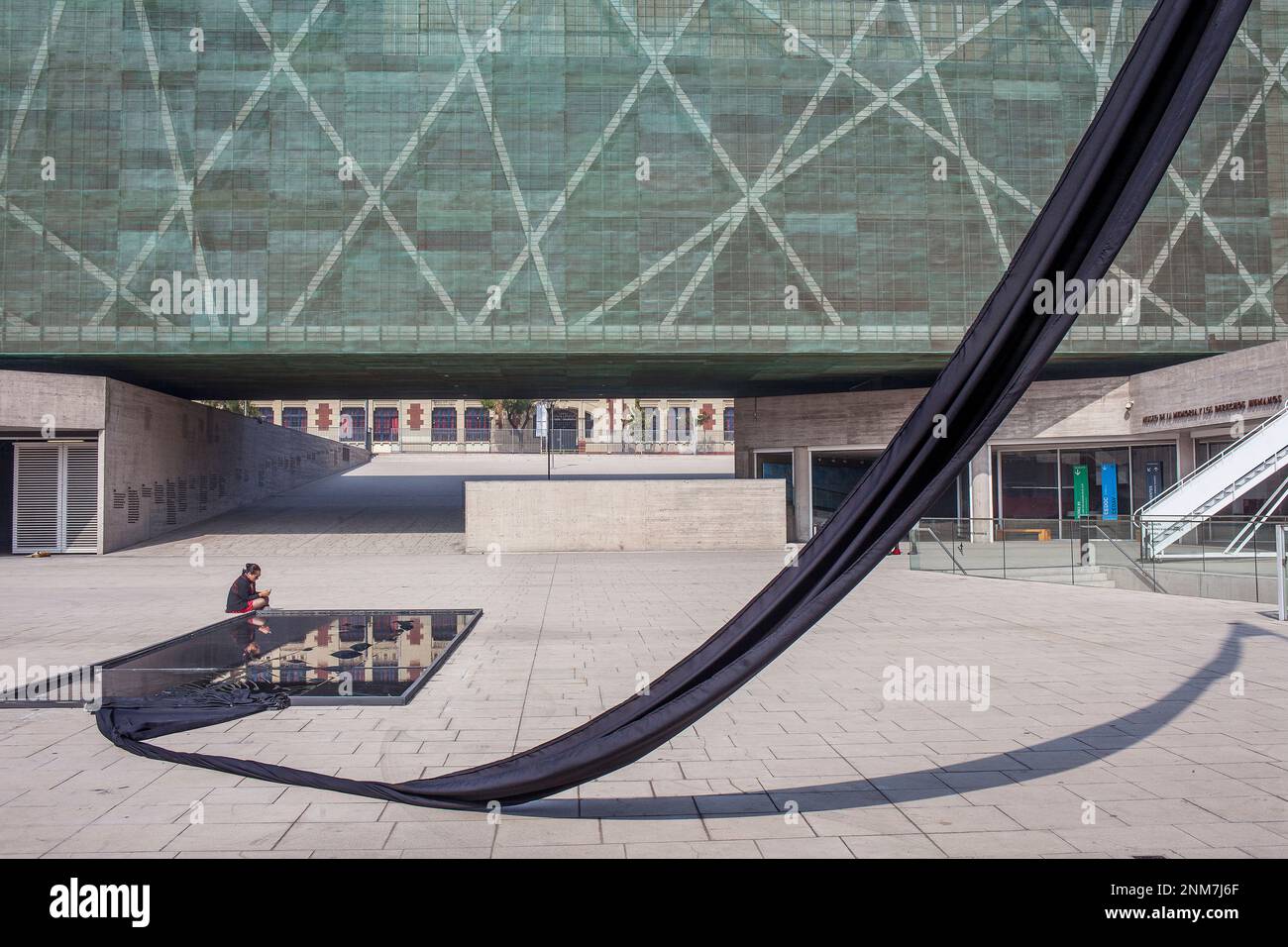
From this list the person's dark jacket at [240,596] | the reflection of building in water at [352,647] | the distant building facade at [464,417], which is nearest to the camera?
the reflection of building in water at [352,647]

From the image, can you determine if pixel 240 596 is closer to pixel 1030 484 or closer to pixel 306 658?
pixel 306 658

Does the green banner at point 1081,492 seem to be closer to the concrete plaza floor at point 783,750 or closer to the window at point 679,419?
the concrete plaza floor at point 783,750

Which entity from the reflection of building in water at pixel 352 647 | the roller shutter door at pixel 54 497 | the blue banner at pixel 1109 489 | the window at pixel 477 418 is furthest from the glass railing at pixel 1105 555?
the window at pixel 477 418

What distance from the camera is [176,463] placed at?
40.9m

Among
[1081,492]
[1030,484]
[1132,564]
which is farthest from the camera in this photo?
[1030,484]

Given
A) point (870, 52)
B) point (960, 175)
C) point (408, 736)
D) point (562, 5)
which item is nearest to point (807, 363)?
point (960, 175)

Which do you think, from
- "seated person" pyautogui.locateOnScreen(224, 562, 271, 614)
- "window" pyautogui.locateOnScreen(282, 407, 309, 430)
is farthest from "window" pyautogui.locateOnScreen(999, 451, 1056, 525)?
"window" pyautogui.locateOnScreen(282, 407, 309, 430)

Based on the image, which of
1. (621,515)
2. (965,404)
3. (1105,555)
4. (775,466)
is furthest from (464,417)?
(965,404)

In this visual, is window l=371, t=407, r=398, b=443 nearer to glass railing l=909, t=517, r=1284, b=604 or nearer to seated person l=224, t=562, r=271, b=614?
glass railing l=909, t=517, r=1284, b=604

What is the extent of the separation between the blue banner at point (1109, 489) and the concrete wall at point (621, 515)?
1525cm

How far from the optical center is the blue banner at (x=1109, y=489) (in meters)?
39.8

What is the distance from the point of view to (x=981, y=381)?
5023 millimetres

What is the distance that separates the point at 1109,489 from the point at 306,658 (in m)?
37.7

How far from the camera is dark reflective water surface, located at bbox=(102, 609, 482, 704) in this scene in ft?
33.4
